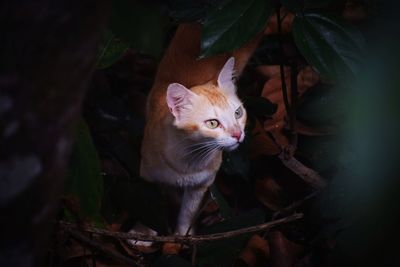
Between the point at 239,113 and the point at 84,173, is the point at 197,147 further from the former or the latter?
the point at 84,173

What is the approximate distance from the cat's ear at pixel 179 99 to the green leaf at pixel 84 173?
64cm

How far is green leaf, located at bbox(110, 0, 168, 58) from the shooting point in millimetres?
834

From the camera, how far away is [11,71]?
728 millimetres

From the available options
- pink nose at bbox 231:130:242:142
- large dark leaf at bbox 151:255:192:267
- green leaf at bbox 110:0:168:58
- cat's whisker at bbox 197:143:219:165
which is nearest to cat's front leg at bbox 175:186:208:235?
cat's whisker at bbox 197:143:219:165

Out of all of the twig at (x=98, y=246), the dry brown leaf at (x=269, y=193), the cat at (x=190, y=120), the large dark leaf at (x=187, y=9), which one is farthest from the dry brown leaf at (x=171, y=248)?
the large dark leaf at (x=187, y=9)

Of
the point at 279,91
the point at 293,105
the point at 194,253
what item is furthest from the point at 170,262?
the point at 279,91

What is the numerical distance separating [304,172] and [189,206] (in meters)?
0.51

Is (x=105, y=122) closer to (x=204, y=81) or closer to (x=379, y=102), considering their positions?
(x=204, y=81)

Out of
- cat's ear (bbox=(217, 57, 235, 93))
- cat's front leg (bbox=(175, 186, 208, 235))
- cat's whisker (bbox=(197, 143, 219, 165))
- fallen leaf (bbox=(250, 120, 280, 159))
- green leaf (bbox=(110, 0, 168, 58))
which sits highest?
green leaf (bbox=(110, 0, 168, 58))

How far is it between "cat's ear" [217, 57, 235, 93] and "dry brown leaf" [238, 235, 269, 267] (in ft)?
1.99

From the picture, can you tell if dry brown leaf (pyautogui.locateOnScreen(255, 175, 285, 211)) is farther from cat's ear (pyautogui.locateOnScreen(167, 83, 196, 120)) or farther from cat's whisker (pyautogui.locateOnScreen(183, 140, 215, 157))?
cat's ear (pyautogui.locateOnScreen(167, 83, 196, 120))

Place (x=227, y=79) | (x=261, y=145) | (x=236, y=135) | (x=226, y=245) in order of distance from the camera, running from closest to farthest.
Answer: (x=226, y=245) → (x=236, y=135) → (x=227, y=79) → (x=261, y=145)

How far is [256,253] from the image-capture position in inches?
77.4

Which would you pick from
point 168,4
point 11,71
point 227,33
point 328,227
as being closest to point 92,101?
Answer: point 168,4
